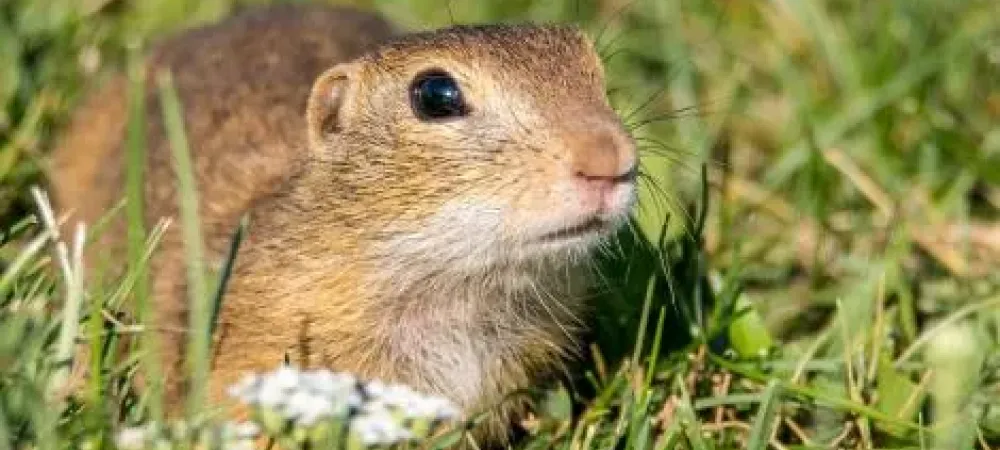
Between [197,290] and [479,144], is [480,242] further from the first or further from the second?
[197,290]

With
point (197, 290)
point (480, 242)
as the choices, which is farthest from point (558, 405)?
point (197, 290)

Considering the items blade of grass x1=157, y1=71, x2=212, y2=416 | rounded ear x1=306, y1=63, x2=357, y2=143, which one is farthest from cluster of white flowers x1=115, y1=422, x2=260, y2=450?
rounded ear x1=306, y1=63, x2=357, y2=143

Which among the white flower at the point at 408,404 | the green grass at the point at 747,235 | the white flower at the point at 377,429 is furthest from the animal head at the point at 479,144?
the white flower at the point at 377,429

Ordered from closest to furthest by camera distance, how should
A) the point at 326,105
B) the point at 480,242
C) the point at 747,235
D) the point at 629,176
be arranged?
the point at 629,176 → the point at 480,242 → the point at 326,105 → the point at 747,235

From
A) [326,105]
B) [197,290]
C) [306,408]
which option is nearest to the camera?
[306,408]

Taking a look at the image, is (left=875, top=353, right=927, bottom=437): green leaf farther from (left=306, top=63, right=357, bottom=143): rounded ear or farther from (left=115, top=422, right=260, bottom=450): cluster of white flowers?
(left=115, top=422, right=260, bottom=450): cluster of white flowers

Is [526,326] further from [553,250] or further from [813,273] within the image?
[813,273]
